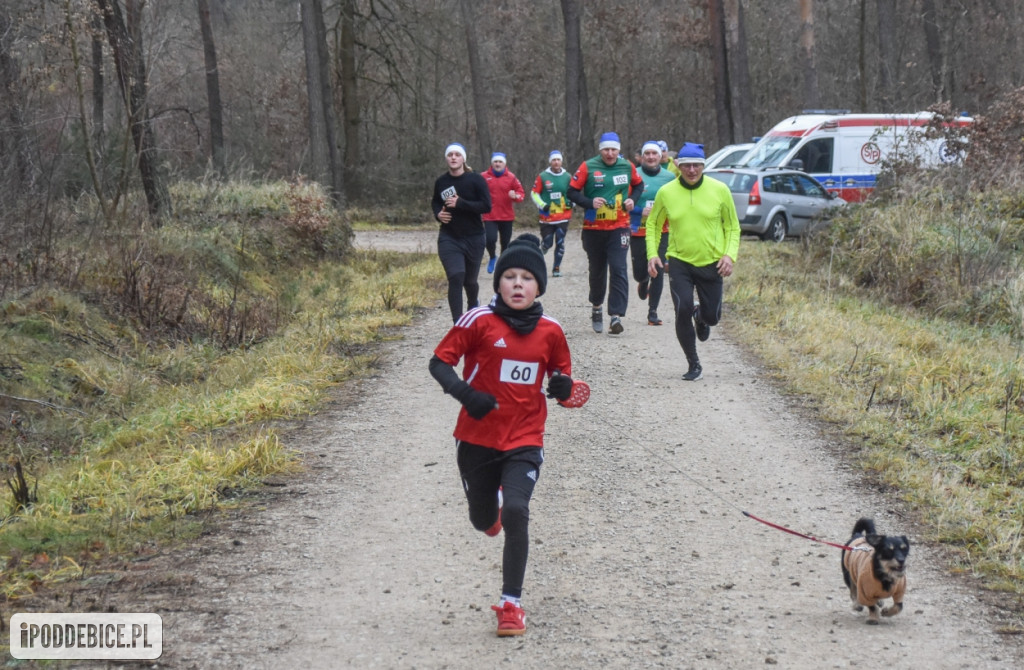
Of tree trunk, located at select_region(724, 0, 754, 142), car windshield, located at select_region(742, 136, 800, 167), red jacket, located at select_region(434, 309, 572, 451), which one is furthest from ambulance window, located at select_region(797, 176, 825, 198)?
red jacket, located at select_region(434, 309, 572, 451)

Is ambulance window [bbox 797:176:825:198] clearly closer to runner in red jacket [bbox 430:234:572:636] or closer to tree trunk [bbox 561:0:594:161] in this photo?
tree trunk [bbox 561:0:594:161]

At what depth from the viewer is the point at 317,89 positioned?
93.0 ft

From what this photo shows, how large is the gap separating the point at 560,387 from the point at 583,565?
4.07 ft

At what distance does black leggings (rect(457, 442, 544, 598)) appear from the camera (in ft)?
15.4

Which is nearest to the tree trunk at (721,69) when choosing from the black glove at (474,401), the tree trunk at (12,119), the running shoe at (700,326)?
the tree trunk at (12,119)

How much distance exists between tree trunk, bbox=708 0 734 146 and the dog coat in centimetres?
2967

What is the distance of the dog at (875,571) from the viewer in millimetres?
4559

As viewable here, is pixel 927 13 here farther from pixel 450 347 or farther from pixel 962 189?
pixel 450 347

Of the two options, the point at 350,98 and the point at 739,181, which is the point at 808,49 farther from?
the point at 350,98

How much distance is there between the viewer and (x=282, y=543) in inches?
235

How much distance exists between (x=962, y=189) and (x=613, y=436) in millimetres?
11495

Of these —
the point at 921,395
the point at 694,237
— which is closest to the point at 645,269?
the point at 694,237

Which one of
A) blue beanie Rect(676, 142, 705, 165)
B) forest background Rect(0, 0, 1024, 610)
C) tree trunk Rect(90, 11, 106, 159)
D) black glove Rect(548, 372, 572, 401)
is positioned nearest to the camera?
black glove Rect(548, 372, 572, 401)

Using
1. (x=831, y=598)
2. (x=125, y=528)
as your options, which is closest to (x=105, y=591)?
(x=125, y=528)
